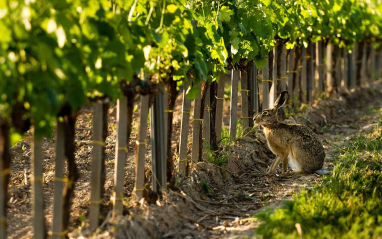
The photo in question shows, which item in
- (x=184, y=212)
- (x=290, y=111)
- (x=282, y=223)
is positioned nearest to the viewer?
(x=282, y=223)

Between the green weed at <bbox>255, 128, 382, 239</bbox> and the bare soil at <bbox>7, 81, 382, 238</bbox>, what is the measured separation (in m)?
0.39

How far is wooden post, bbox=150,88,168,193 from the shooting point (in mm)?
6684

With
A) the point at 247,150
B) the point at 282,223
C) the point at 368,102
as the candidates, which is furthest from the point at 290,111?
the point at 282,223

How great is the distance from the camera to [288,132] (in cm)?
886

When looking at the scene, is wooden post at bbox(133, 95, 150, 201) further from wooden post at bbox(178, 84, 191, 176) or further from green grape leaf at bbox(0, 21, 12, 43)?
green grape leaf at bbox(0, 21, 12, 43)

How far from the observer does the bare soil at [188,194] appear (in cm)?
625

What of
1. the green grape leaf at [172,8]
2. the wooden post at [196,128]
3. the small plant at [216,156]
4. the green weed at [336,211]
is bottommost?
the green weed at [336,211]

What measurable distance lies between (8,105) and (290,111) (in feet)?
27.1

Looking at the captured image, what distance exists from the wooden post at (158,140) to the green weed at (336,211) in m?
1.15

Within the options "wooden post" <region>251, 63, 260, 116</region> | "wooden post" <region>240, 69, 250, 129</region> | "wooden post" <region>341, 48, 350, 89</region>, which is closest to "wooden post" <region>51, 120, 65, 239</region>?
"wooden post" <region>240, 69, 250, 129</region>

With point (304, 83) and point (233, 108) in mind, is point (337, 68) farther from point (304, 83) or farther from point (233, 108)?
point (233, 108)

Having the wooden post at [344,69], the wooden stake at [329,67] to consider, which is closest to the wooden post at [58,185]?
the wooden stake at [329,67]

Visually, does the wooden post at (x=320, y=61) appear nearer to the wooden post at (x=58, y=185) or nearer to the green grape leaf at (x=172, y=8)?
the green grape leaf at (x=172, y=8)

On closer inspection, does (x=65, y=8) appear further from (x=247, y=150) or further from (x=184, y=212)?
(x=247, y=150)
